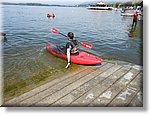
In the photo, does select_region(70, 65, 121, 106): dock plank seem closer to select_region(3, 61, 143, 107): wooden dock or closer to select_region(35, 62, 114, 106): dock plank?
select_region(3, 61, 143, 107): wooden dock

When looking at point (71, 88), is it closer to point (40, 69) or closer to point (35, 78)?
point (35, 78)

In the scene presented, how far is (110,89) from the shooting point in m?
3.99

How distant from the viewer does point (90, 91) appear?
3867mm

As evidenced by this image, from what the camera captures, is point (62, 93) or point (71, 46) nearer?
point (62, 93)

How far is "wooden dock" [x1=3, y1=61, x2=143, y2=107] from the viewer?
3461 mm

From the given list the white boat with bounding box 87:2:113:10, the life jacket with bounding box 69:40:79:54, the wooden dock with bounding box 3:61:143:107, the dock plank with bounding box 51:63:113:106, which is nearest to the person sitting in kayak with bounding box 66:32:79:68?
the life jacket with bounding box 69:40:79:54

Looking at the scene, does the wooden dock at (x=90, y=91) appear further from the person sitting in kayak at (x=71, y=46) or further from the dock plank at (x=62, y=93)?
the person sitting in kayak at (x=71, y=46)

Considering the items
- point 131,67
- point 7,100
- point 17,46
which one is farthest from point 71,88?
point 17,46

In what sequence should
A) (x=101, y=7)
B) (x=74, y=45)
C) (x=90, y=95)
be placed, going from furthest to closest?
(x=101, y=7) < (x=74, y=45) < (x=90, y=95)

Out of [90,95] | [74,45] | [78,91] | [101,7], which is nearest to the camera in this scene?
[90,95]

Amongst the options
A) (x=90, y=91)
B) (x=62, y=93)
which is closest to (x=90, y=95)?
A: (x=90, y=91)

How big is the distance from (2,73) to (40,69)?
1.12 m

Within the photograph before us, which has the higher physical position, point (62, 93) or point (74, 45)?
point (74, 45)

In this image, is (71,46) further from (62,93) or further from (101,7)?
(101,7)
